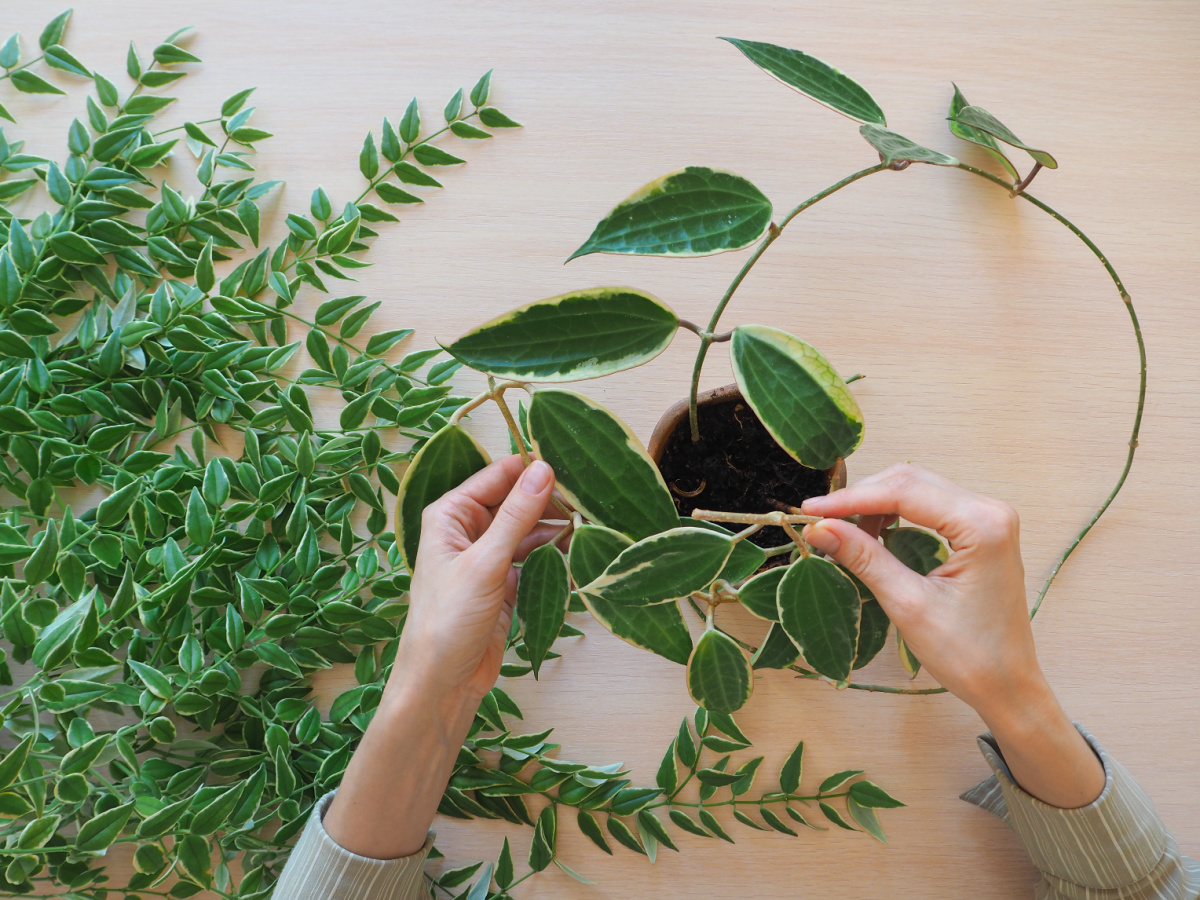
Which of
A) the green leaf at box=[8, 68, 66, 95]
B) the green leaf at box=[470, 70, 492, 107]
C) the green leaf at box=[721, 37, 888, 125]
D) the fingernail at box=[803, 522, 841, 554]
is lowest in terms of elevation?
the fingernail at box=[803, 522, 841, 554]

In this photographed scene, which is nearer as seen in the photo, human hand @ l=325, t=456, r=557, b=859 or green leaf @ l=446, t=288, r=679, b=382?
green leaf @ l=446, t=288, r=679, b=382

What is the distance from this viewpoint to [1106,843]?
62 cm

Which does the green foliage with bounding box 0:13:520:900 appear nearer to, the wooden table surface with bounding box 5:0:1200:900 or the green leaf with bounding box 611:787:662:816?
the wooden table surface with bounding box 5:0:1200:900

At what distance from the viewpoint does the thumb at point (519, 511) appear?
0.51 metres

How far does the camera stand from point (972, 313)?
78 cm

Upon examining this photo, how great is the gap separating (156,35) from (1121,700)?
1.22 metres

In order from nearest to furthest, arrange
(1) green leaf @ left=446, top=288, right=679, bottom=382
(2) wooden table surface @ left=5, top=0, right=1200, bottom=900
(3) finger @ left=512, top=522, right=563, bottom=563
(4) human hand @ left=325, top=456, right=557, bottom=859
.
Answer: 1. (1) green leaf @ left=446, top=288, right=679, bottom=382
2. (4) human hand @ left=325, top=456, right=557, bottom=859
3. (3) finger @ left=512, top=522, right=563, bottom=563
4. (2) wooden table surface @ left=5, top=0, right=1200, bottom=900

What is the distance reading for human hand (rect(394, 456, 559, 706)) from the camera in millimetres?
532

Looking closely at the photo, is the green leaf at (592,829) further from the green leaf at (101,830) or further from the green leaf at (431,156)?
the green leaf at (431,156)

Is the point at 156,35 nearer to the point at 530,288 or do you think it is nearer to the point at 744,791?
the point at 530,288

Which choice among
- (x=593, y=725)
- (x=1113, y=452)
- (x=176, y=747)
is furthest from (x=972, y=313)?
(x=176, y=747)

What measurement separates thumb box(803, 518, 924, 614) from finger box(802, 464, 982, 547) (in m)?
0.02

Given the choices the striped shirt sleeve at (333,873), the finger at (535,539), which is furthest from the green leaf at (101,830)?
the finger at (535,539)

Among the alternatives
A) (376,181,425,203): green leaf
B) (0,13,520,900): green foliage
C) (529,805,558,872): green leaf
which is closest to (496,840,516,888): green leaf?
(529,805,558,872): green leaf
